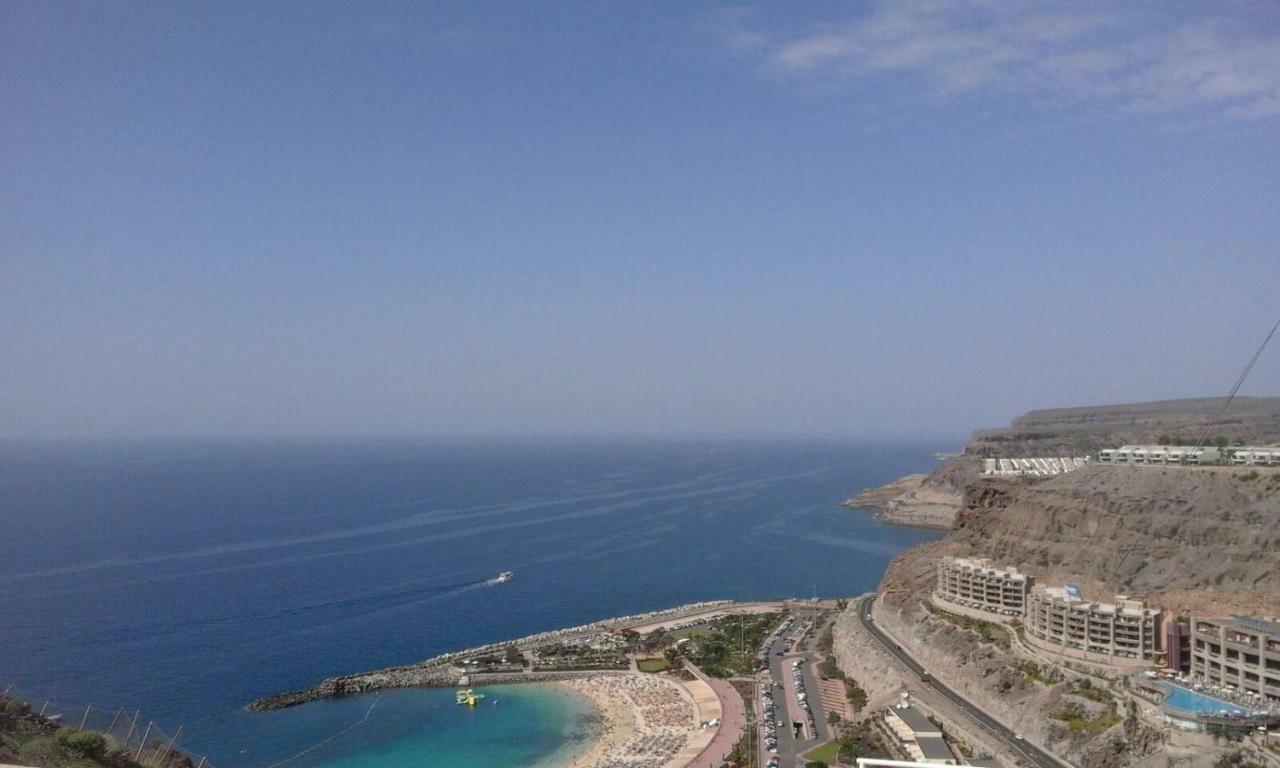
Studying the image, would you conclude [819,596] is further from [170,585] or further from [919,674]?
[170,585]

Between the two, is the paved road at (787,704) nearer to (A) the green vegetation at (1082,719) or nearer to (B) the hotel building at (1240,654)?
(A) the green vegetation at (1082,719)

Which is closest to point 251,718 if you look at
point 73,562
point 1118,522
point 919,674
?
point 919,674

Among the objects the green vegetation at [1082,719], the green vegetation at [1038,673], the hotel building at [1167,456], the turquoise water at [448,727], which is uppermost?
the hotel building at [1167,456]

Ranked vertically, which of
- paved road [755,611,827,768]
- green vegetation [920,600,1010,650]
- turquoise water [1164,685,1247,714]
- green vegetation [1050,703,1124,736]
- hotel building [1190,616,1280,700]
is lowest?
paved road [755,611,827,768]

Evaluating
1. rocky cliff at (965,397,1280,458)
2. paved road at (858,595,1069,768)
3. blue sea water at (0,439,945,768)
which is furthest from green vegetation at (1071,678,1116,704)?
rocky cliff at (965,397,1280,458)

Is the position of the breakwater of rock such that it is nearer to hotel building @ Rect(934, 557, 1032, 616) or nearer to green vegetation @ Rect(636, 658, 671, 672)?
green vegetation @ Rect(636, 658, 671, 672)

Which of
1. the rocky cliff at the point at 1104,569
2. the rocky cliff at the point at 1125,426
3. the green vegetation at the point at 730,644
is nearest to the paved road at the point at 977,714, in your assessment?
the rocky cliff at the point at 1104,569

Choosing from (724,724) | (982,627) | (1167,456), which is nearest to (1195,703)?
(982,627)
